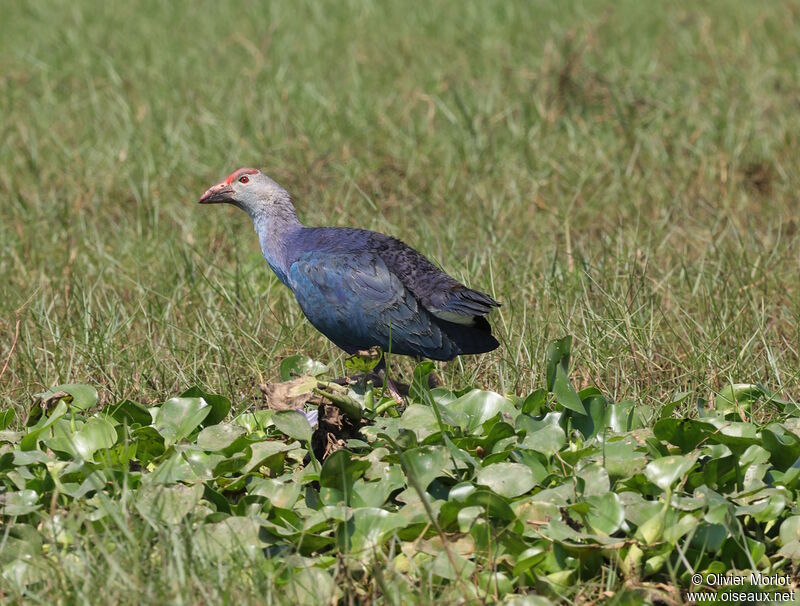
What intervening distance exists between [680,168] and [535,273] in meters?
1.83

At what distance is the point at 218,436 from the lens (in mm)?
3541

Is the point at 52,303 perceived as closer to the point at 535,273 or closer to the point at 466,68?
the point at 535,273

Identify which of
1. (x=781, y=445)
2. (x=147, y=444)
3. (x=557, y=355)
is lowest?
(x=147, y=444)

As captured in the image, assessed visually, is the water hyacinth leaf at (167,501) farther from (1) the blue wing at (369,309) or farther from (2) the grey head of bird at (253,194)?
(2) the grey head of bird at (253,194)

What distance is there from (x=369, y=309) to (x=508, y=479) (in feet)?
4.07

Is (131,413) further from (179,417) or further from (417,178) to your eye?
(417,178)

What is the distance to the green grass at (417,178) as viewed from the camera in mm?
4496

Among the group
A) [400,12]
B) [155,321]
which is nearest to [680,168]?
[155,321]

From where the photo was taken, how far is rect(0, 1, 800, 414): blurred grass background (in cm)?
453

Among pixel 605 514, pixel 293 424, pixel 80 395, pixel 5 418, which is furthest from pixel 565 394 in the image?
pixel 5 418

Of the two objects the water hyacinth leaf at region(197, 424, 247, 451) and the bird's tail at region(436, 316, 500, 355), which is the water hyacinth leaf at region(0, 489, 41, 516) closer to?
the water hyacinth leaf at region(197, 424, 247, 451)

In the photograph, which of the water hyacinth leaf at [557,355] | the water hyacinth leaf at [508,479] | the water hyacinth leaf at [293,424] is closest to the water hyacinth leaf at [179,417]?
the water hyacinth leaf at [293,424]

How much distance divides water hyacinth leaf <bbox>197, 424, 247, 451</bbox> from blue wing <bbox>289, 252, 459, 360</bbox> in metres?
0.86

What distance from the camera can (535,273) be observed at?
17.2ft
